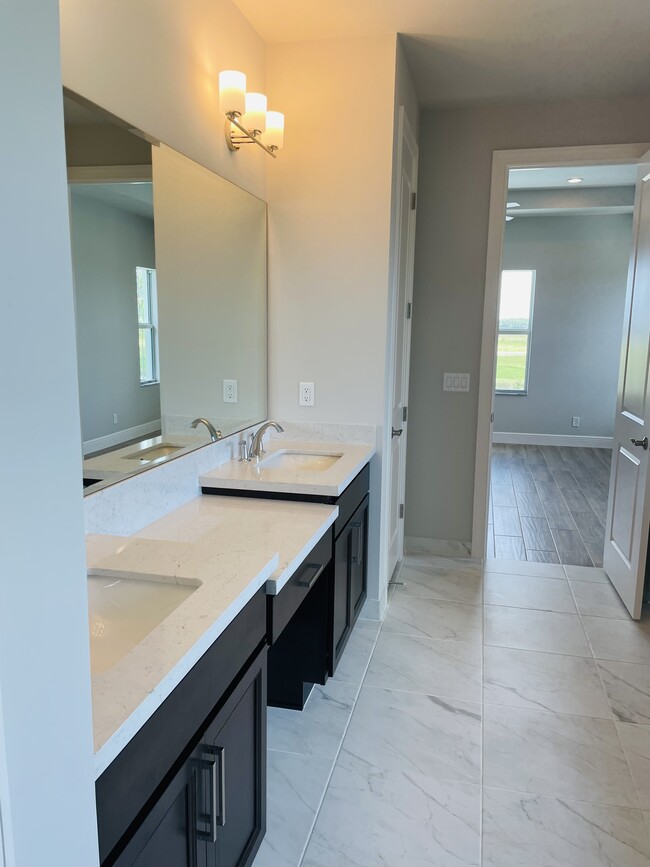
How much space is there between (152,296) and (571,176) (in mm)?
5133

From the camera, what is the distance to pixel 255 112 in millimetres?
2467

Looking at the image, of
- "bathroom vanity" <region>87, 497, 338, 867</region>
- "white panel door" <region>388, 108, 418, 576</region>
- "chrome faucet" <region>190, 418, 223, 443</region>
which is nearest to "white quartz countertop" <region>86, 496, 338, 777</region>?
"bathroom vanity" <region>87, 497, 338, 867</region>

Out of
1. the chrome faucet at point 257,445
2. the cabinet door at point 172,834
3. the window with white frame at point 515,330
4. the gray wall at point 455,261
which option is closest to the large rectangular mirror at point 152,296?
the chrome faucet at point 257,445

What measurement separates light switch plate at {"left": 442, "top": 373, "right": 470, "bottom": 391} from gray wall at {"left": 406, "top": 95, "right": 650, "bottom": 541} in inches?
1.4

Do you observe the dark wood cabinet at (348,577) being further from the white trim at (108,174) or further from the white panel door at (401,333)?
the white trim at (108,174)

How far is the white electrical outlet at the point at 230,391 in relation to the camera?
102 inches

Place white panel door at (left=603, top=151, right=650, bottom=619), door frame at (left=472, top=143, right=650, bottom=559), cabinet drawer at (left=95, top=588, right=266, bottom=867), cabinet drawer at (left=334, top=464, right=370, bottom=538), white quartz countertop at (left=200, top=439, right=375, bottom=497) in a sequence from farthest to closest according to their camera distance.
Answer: door frame at (left=472, top=143, right=650, bottom=559) < white panel door at (left=603, top=151, right=650, bottom=619) < cabinet drawer at (left=334, top=464, right=370, bottom=538) < white quartz countertop at (left=200, top=439, right=375, bottom=497) < cabinet drawer at (left=95, top=588, right=266, bottom=867)

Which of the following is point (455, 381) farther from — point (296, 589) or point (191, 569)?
point (191, 569)

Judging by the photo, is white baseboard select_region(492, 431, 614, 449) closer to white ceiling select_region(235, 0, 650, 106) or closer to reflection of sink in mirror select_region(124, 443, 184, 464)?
white ceiling select_region(235, 0, 650, 106)

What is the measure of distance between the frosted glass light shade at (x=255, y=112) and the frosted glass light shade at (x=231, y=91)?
120 mm

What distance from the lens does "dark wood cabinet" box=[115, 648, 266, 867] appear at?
105cm

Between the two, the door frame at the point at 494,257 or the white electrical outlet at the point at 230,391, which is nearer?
the white electrical outlet at the point at 230,391

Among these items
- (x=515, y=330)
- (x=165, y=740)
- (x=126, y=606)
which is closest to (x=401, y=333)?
(x=126, y=606)

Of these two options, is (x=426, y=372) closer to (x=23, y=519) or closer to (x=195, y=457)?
(x=195, y=457)
